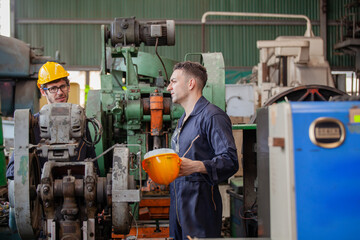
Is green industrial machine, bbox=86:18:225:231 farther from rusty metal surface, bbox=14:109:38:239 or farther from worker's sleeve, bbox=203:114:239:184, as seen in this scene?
rusty metal surface, bbox=14:109:38:239

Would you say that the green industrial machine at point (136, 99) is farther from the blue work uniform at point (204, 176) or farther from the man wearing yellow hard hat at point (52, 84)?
the blue work uniform at point (204, 176)

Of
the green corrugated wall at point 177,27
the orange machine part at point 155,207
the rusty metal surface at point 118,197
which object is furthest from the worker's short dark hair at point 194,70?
the green corrugated wall at point 177,27

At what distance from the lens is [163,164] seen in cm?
140

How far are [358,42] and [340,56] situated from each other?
7.00 ft

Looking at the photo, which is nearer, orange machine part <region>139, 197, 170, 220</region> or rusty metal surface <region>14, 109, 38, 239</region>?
rusty metal surface <region>14, 109, 38, 239</region>

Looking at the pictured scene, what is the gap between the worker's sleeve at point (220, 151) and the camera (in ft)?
5.21

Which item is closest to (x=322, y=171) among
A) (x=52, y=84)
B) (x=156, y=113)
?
(x=52, y=84)

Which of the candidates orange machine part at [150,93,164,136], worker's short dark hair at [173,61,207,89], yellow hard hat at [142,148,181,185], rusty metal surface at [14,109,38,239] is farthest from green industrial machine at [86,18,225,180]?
yellow hard hat at [142,148,181,185]

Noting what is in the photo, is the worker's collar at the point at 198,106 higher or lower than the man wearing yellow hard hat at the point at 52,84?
lower

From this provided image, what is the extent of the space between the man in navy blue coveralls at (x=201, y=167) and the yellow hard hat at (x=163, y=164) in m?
0.14

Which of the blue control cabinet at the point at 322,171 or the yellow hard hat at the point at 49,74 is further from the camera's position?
the yellow hard hat at the point at 49,74

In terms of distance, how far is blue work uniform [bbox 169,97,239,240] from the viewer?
1620 millimetres

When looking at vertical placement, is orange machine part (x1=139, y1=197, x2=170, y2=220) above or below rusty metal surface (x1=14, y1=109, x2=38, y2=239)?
below

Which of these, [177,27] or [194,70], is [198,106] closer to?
[194,70]
